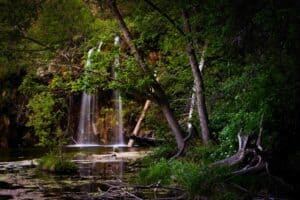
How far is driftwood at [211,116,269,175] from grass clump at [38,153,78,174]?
6.76 metres

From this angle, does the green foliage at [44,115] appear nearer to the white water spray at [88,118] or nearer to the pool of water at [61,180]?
the pool of water at [61,180]

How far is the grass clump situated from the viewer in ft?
57.1

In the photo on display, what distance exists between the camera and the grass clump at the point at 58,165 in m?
17.4

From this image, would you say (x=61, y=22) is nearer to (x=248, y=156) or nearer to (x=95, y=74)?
(x=95, y=74)

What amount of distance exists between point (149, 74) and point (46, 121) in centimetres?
483

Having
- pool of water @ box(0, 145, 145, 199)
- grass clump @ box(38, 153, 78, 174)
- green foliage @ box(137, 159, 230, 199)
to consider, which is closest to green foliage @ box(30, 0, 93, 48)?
grass clump @ box(38, 153, 78, 174)

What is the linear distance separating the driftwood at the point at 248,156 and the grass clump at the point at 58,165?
266 inches

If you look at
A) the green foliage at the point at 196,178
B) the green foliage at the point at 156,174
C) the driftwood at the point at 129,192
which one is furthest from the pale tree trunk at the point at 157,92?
the driftwood at the point at 129,192

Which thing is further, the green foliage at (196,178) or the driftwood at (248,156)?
the driftwood at (248,156)

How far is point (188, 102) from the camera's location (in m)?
19.7

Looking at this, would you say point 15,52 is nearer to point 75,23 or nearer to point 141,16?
point 75,23

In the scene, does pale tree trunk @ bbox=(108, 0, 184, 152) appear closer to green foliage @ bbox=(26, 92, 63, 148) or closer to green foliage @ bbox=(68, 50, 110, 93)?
green foliage @ bbox=(68, 50, 110, 93)

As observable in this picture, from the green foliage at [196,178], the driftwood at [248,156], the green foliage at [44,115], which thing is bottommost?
the green foliage at [196,178]

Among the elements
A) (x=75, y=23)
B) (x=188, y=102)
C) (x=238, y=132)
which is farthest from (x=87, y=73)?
(x=238, y=132)
